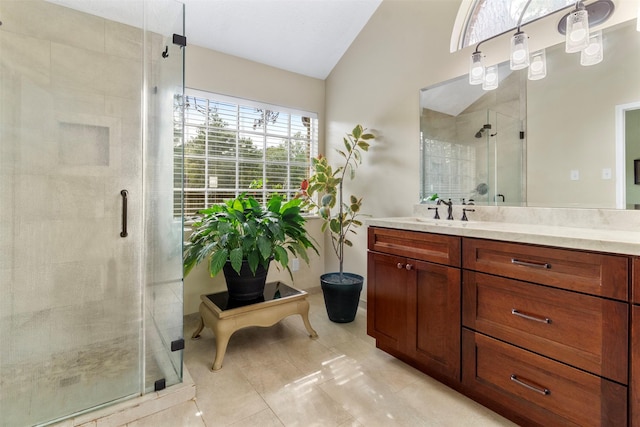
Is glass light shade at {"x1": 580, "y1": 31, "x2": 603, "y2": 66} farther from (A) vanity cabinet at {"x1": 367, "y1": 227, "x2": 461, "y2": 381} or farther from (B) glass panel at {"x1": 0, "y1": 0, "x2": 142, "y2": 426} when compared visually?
(B) glass panel at {"x1": 0, "y1": 0, "x2": 142, "y2": 426}

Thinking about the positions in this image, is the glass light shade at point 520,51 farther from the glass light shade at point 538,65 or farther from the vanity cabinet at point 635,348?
the vanity cabinet at point 635,348

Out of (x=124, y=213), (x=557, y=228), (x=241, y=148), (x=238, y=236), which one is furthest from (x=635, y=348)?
(x=241, y=148)

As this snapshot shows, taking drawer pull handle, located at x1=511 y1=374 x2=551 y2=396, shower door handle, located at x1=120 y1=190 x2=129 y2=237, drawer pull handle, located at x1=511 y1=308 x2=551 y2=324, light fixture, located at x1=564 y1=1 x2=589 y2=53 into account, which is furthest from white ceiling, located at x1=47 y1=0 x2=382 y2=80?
drawer pull handle, located at x1=511 y1=374 x2=551 y2=396

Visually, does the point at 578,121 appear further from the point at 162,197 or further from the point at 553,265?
the point at 162,197

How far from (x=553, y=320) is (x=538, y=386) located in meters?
0.30

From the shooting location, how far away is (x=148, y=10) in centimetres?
188

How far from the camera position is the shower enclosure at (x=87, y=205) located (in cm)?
155

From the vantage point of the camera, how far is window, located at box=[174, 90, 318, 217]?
267 cm

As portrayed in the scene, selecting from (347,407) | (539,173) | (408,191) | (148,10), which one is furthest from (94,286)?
(539,173)

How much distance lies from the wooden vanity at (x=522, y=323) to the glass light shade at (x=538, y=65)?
1081 millimetres

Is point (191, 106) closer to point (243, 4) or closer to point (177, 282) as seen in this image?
point (243, 4)

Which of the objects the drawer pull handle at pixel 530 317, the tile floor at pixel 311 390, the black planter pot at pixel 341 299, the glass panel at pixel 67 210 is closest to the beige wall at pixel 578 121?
the drawer pull handle at pixel 530 317

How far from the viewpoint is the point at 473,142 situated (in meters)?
2.11

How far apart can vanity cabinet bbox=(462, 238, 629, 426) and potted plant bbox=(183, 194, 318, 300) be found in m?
1.20
